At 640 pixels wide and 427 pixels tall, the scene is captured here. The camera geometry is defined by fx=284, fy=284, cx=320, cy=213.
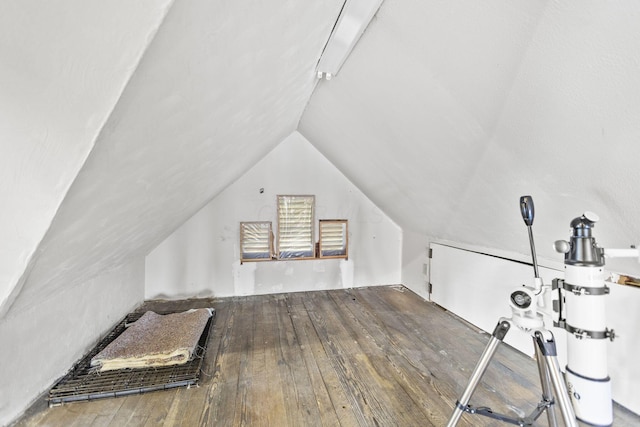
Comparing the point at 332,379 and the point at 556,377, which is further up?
the point at 556,377

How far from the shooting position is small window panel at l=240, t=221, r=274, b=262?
11.4 ft

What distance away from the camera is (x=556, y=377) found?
982 mm

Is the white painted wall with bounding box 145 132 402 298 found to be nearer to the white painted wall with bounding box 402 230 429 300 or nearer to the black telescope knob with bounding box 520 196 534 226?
the white painted wall with bounding box 402 230 429 300

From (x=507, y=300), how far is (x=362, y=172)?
68.6 inches

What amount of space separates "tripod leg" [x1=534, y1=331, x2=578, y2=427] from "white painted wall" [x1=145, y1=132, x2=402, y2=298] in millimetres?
2763

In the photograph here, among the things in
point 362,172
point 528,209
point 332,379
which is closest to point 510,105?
point 528,209

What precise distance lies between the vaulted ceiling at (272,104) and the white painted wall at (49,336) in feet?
0.69

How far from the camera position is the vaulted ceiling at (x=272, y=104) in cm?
61

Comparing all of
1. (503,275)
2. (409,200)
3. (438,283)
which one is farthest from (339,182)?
(503,275)

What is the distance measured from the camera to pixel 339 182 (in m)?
3.74

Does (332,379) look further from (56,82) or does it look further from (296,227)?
(296,227)

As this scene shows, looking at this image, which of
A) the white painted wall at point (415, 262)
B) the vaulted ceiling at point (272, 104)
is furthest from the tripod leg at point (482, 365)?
the white painted wall at point (415, 262)

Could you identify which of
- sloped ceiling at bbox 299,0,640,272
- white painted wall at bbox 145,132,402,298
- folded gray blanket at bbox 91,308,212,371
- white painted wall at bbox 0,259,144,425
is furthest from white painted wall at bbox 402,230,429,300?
white painted wall at bbox 0,259,144,425

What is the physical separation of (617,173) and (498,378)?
4.63ft
